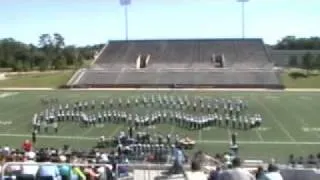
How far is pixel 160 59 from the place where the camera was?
206 feet

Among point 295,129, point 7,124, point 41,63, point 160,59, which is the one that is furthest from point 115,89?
point 41,63

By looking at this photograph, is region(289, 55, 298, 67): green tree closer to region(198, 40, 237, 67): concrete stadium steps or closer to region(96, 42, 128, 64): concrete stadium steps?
region(198, 40, 237, 67): concrete stadium steps

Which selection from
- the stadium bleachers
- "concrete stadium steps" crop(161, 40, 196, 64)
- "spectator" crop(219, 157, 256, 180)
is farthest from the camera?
"concrete stadium steps" crop(161, 40, 196, 64)

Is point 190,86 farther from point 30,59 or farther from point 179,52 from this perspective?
point 30,59

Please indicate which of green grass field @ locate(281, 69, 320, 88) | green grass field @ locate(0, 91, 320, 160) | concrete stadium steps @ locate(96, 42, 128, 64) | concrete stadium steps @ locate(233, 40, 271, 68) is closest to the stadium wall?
green grass field @ locate(281, 69, 320, 88)

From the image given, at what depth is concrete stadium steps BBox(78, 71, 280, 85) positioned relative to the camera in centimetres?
4971

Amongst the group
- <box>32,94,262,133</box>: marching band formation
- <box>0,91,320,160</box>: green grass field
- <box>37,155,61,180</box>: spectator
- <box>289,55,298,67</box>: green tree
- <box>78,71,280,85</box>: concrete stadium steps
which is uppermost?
<box>289,55,298,67</box>: green tree

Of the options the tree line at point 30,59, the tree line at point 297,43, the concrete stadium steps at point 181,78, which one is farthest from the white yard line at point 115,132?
the tree line at point 297,43

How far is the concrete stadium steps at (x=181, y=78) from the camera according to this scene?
49706 mm

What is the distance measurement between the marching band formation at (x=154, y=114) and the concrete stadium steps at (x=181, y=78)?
1598 centimetres

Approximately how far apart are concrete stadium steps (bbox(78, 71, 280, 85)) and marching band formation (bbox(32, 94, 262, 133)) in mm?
15982

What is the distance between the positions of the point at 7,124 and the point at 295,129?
39.2 ft

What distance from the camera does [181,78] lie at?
51.4 meters

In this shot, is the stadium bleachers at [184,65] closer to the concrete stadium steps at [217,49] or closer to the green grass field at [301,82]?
the concrete stadium steps at [217,49]
